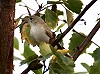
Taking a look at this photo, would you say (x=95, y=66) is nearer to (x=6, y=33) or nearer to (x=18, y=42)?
(x=6, y=33)

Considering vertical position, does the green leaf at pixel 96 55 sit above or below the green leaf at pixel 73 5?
below

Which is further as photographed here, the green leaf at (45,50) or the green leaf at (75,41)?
the green leaf at (75,41)

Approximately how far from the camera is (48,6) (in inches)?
23.0

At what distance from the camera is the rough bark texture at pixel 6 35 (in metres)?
0.43

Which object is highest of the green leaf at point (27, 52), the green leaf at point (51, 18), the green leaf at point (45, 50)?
the green leaf at point (51, 18)

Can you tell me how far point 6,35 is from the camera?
0.43 meters

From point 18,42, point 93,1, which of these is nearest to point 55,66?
point 93,1

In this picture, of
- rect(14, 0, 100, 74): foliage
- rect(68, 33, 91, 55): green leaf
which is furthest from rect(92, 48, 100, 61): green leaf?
rect(68, 33, 91, 55): green leaf

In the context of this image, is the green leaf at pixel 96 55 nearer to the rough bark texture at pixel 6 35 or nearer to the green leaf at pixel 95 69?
the green leaf at pixel 95 69

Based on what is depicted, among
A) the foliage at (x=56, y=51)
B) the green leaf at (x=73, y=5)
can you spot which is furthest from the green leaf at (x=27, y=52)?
the green leaf at (x=73, y=5)

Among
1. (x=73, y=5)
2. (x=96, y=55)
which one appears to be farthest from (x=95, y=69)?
(x=73, y=5)

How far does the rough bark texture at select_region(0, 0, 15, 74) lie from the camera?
1.41 feet

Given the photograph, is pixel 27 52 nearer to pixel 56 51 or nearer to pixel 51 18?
pixel 51 18

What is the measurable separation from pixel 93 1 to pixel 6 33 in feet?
0.54
